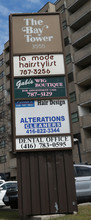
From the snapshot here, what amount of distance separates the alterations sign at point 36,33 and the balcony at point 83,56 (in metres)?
24.1

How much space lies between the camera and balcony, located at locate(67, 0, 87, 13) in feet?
120

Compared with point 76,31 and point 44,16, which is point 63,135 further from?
point 76,31

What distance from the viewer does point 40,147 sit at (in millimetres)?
8148

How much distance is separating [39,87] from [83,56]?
2623cm

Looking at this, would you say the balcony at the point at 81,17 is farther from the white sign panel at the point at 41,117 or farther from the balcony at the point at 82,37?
the white sign panel at the point at 41,117

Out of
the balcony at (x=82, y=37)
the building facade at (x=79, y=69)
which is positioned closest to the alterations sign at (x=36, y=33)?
the building facade at (x=79, y=69)

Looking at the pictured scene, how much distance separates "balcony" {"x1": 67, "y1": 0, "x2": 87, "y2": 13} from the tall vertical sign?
2934 centimetres

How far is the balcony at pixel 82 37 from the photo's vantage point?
34.0 m

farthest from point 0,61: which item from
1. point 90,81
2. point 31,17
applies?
point 31,17

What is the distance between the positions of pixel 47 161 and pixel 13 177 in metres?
38.2

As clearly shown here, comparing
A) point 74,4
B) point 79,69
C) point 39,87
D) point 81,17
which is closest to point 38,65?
point 39,87

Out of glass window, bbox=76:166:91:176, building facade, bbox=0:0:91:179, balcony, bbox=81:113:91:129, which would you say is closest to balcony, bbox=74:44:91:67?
building facade, bbox=0:0:91:179

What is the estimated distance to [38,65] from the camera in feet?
29.9

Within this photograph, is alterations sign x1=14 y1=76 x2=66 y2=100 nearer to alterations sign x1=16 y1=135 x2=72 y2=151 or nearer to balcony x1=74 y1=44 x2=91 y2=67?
alterations sign x1=16 y1=135 x2=72 y2=151
